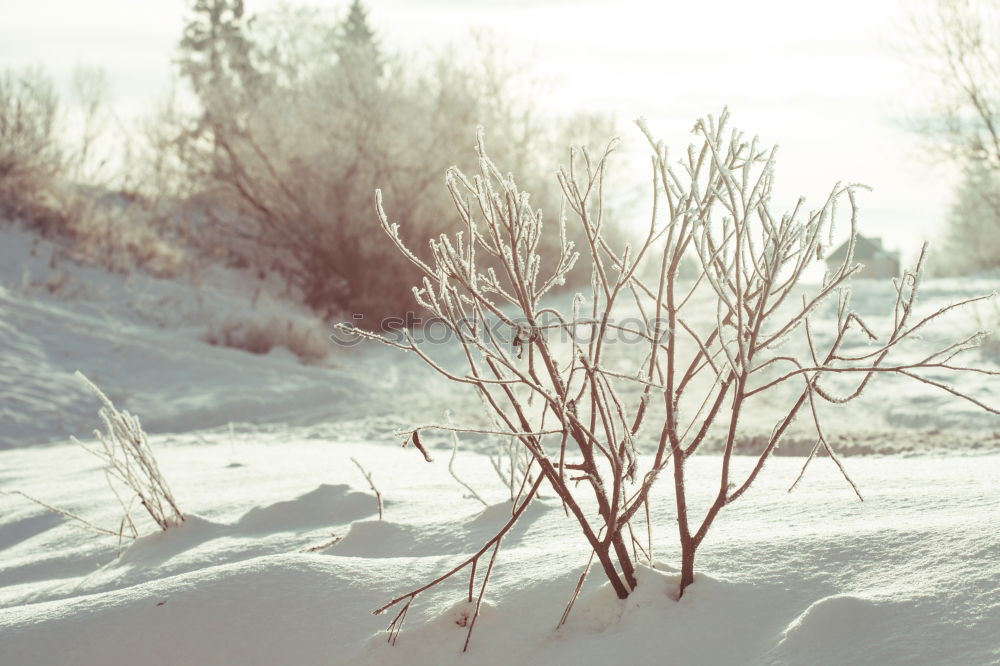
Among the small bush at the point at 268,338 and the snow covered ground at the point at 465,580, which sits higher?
the small bush at the point at 268,338

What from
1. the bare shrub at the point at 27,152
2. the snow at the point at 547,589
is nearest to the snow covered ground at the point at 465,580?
the snow at the point at 547,589

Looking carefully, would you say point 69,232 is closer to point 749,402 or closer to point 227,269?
point 227,269

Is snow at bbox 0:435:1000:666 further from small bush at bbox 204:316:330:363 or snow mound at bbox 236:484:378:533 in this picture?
small bush at bbox 204:316:330:363

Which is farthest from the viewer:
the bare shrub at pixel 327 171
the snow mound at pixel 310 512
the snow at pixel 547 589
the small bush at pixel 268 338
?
the bare shrub at pixel 327 171

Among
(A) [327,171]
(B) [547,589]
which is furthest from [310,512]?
(A) [327,171]

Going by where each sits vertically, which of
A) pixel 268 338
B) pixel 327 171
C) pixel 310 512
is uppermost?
pixel 327 171

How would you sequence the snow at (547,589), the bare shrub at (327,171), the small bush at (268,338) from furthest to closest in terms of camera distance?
the bare shrub at (327,171) → the small bush at (268,338) → the snow at (547,589)

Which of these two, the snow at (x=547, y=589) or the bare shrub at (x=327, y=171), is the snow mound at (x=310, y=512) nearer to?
the snow at (x=547, y=589)

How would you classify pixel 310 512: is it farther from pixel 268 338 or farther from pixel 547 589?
pixel 268 338

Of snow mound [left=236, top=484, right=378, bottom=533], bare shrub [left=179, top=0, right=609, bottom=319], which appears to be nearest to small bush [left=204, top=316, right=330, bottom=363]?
bare shrub [left=179, top=0, right=609, bottom=319]

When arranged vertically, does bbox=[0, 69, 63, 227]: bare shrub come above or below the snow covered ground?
above

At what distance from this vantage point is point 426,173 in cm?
1523

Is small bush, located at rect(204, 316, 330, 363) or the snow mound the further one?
small bush, located at rect(204, 316, 330, 363)

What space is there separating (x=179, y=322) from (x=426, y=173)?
5634mm
